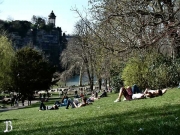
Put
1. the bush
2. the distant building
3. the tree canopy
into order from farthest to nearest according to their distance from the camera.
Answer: the distant building
the tree canopy
the bush

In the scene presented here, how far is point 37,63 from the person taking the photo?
56.1m

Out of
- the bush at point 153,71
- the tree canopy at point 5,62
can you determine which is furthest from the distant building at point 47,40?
the bush at point 153,71

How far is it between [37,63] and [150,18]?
135ft

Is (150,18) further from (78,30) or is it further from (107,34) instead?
(78,30)

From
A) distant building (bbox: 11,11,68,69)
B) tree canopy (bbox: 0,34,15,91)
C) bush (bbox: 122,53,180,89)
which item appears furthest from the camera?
distant building (bbox: 11,11,68,69)

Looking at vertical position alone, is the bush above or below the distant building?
below

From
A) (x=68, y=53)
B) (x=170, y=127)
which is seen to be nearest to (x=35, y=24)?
(x=68, y=53)

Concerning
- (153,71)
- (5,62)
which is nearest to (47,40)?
(5,62)

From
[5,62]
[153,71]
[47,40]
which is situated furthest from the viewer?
[47,40]

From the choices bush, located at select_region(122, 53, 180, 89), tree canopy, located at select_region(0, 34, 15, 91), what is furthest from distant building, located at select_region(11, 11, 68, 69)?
bush, located at select_region(122, 53, 180, 89)

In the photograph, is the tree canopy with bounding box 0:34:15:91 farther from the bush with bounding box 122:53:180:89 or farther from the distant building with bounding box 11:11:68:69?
the distant building with bounding box 11:11:68:69

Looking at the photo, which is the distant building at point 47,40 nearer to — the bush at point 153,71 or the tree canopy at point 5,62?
the tree canopy at point 5,62

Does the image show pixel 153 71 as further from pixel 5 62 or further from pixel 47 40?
pixel 47 40

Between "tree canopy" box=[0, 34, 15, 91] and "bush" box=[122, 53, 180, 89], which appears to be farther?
"tree canopy" box=[0, 34, 15, 91]
